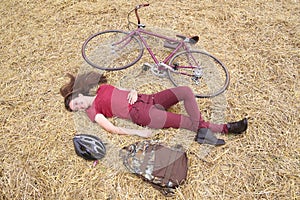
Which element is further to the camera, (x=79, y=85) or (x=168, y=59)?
(x=168, y=59)

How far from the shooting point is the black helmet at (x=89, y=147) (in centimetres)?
374

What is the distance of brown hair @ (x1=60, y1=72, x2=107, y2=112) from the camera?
4203mm

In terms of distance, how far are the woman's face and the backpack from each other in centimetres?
104

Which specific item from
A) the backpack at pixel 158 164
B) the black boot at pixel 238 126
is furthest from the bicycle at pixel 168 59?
the backpack at pixel 158 164

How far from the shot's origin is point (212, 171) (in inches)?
145

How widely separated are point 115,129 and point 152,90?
3.85 ft

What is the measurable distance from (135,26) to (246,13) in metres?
2.74

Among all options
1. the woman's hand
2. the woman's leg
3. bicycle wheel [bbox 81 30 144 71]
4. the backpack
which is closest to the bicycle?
bicycle wheel [bbox 81 30 144 71]

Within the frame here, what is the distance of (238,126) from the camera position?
12.9 feet

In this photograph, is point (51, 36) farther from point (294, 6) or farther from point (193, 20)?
point (294, 6)

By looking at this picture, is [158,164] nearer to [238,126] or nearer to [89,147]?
[89,147]

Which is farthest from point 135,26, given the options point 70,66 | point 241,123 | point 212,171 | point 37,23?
point 212,171

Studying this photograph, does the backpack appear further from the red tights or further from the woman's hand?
the woman's hand

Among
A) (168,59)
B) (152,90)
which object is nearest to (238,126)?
(152,90)
